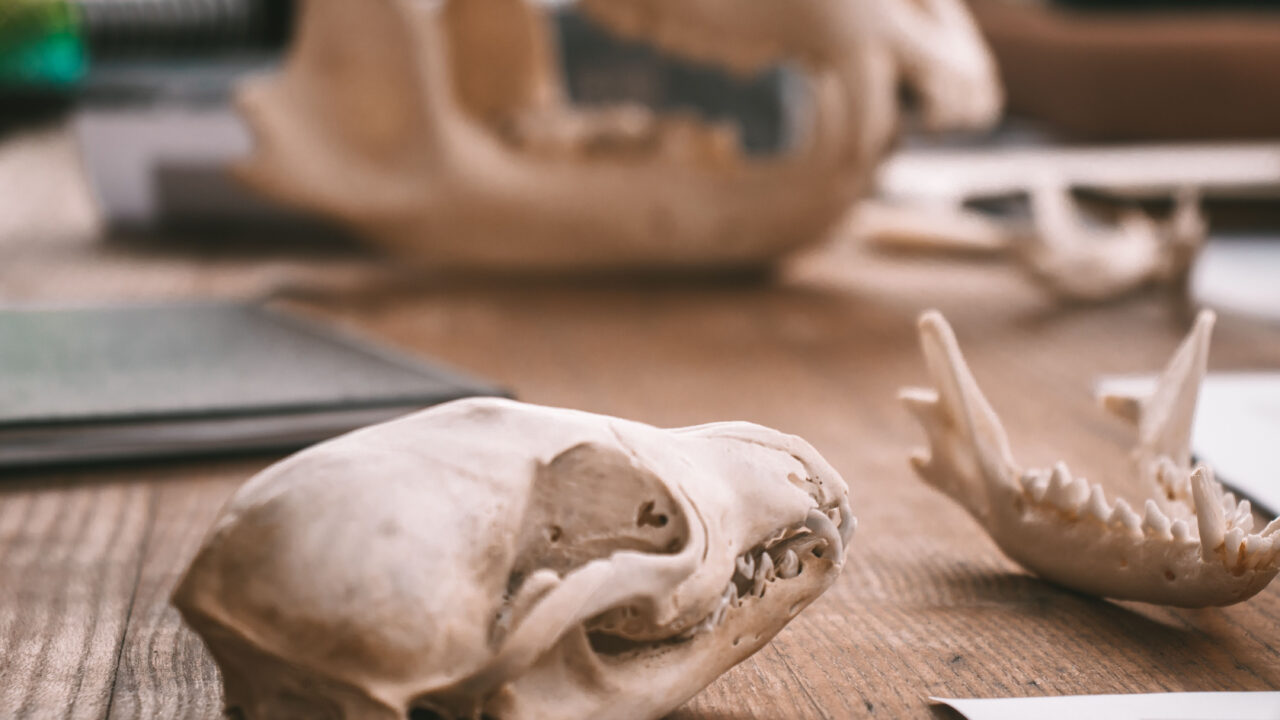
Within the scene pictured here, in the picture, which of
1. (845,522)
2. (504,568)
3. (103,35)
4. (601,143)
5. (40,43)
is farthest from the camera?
(40,43)

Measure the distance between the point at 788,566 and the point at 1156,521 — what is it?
0.20 meters

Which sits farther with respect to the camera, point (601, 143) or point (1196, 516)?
point (601, 143)

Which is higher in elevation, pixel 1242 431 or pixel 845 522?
pixel 845 522

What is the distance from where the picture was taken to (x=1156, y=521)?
2.15 ft

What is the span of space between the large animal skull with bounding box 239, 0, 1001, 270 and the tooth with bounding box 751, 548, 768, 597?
3.85 feet

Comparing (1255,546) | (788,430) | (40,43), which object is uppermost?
(40,43)

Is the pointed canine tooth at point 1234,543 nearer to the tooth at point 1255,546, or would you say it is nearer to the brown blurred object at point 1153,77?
the tooth at point 1255,546

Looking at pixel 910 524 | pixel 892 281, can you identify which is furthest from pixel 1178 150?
pixel 910 524

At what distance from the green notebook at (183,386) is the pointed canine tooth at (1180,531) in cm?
57

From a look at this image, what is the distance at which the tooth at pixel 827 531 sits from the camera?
589 mm

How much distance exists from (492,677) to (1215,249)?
1.96m

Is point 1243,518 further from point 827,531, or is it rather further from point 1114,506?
point 827,531

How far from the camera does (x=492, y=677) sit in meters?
0.48

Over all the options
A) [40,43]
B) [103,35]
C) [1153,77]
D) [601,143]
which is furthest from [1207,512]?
[40,43]
